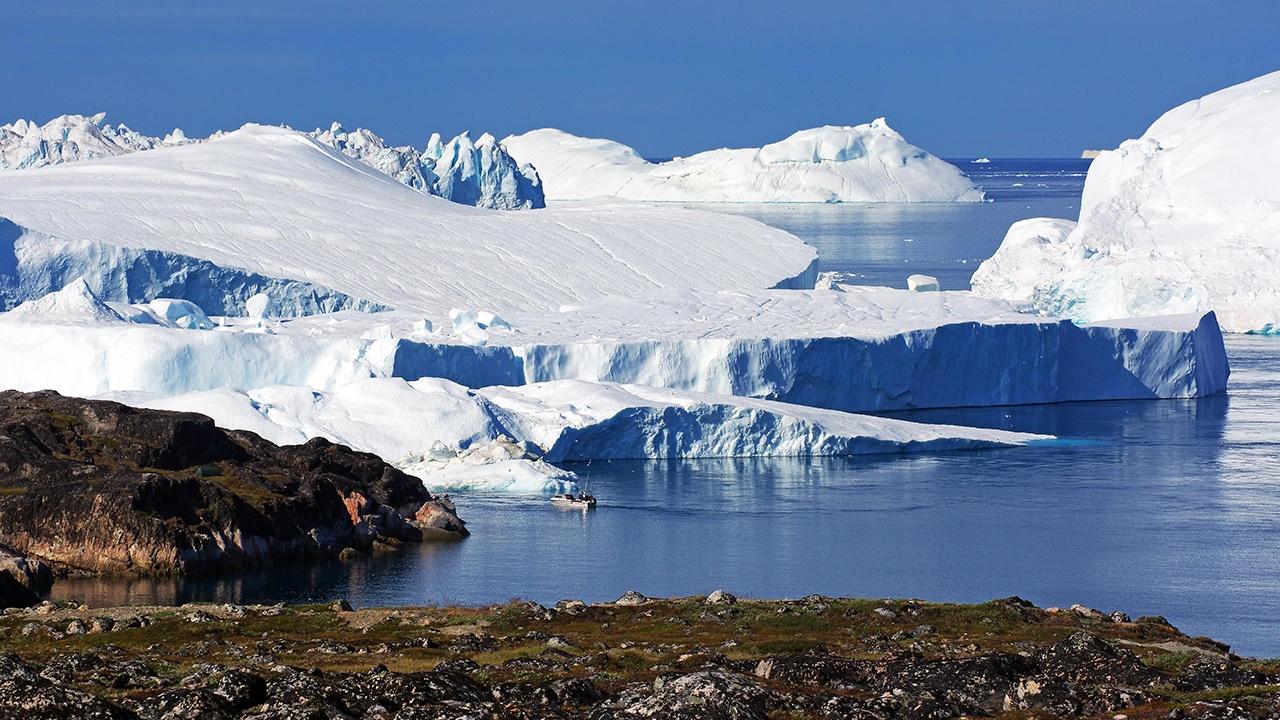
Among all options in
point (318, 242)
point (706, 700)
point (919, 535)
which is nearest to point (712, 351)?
point (919, 535)

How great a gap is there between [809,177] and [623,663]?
489 feet

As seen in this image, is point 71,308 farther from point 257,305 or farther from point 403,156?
point 403,156

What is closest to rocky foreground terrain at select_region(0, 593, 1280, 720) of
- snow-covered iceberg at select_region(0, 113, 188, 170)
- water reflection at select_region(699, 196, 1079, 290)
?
water reflection at select_region(699, 196, 1079, 290)

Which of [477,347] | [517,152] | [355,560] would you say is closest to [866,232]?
[517,152]

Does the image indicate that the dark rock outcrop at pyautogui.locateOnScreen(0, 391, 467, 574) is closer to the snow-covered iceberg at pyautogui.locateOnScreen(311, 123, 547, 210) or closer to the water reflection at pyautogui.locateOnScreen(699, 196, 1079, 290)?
the water reflection at pyautogui.locateOnScreen(699, 196, 1079, 290)

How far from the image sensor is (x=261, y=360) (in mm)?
44062

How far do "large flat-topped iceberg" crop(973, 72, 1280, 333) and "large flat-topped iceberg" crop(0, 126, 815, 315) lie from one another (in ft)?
34.1

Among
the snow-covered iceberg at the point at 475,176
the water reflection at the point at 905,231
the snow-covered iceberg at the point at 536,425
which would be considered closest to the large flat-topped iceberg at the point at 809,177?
the water reflection at the point at 905,231

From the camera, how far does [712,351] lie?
4803cm

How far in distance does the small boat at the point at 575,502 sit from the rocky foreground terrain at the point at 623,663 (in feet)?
43.3

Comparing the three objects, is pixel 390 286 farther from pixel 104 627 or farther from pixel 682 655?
pixel 682 655

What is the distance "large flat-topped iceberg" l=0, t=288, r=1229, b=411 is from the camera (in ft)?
142

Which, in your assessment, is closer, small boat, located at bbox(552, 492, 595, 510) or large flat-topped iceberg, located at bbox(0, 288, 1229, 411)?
small boat, located at bbox(552, 492, 595, 510)

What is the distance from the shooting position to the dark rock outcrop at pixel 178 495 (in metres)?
28.1
